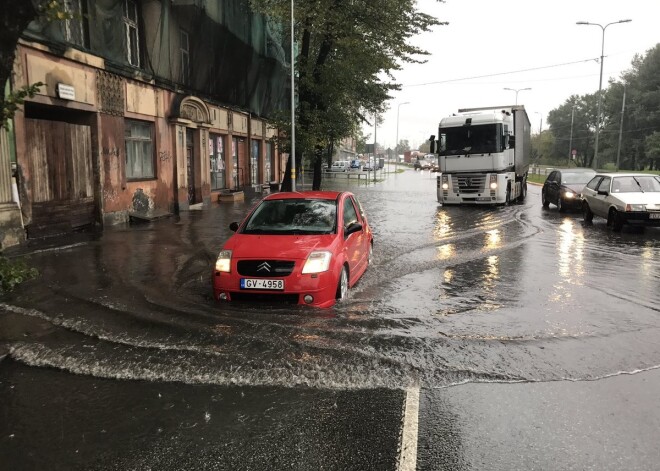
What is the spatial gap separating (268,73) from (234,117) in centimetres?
582

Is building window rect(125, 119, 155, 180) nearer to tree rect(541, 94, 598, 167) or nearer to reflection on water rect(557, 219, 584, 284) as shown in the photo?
reflection on water rect(557, 219, 584, 284)

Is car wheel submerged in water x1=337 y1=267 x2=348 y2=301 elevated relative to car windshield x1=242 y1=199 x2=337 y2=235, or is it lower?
lower

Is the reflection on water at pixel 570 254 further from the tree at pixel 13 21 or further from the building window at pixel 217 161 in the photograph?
the building window at pixel 217 161

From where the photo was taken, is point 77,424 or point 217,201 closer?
point 77,424

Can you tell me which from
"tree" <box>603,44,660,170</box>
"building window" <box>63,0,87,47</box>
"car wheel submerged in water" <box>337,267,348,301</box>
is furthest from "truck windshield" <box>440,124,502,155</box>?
"tree" <box>603,44,660,170</box>

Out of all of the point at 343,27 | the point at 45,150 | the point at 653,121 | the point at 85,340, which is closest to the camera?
the point at 85,340

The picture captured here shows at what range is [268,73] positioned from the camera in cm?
3020

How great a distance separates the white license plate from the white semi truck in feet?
50.6

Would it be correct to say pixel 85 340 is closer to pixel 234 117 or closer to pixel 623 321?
pixel 623 321

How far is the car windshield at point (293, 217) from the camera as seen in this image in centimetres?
727

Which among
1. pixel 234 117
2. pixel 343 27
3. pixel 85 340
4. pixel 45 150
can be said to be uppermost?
pixel 343 27

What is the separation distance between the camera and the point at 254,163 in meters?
30.4

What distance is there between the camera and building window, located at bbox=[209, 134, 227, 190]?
24.0 meters

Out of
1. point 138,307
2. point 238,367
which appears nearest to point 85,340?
point 138,307
